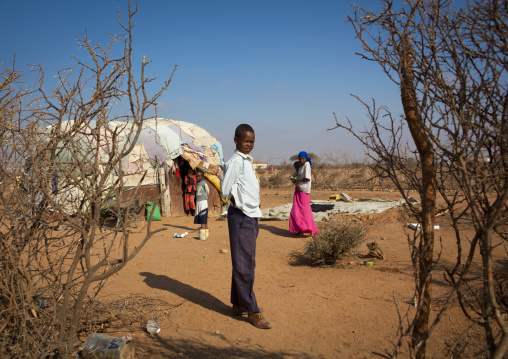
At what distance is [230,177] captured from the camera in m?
3.80

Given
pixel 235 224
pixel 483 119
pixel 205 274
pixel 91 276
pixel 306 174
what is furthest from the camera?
pixel 306 174

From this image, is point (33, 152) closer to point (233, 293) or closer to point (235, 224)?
point (235, 224)

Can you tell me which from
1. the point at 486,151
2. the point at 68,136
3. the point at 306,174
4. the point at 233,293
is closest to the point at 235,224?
the point at 233,293

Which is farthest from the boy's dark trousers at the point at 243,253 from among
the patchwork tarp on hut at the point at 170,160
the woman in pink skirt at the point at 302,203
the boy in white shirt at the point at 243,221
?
the patchwork tarp on hut at the point at 170,160

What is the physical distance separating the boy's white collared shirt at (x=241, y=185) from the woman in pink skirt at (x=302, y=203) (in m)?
4.59

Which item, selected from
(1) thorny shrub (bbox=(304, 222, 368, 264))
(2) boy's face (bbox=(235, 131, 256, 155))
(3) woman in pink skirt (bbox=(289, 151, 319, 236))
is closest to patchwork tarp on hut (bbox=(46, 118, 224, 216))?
(3) woman in pink skirt (bbox=(289, 151, 319, 236))

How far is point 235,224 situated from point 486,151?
243 cm

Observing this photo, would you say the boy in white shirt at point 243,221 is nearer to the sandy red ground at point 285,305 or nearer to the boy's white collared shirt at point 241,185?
the boy's white collared shirt at point 241,185

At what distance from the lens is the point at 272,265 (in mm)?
6383

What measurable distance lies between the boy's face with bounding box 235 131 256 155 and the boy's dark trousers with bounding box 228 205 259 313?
63 centimetres

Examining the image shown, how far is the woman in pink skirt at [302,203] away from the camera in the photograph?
27.5ft

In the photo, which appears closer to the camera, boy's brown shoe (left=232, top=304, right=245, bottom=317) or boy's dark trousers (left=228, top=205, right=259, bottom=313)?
boy's dark trousers (left=228, top=205, right=259, bottom=313)

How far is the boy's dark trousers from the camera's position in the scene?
384 centimetres

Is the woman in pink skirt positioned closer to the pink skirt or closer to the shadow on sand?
the pink skirt
